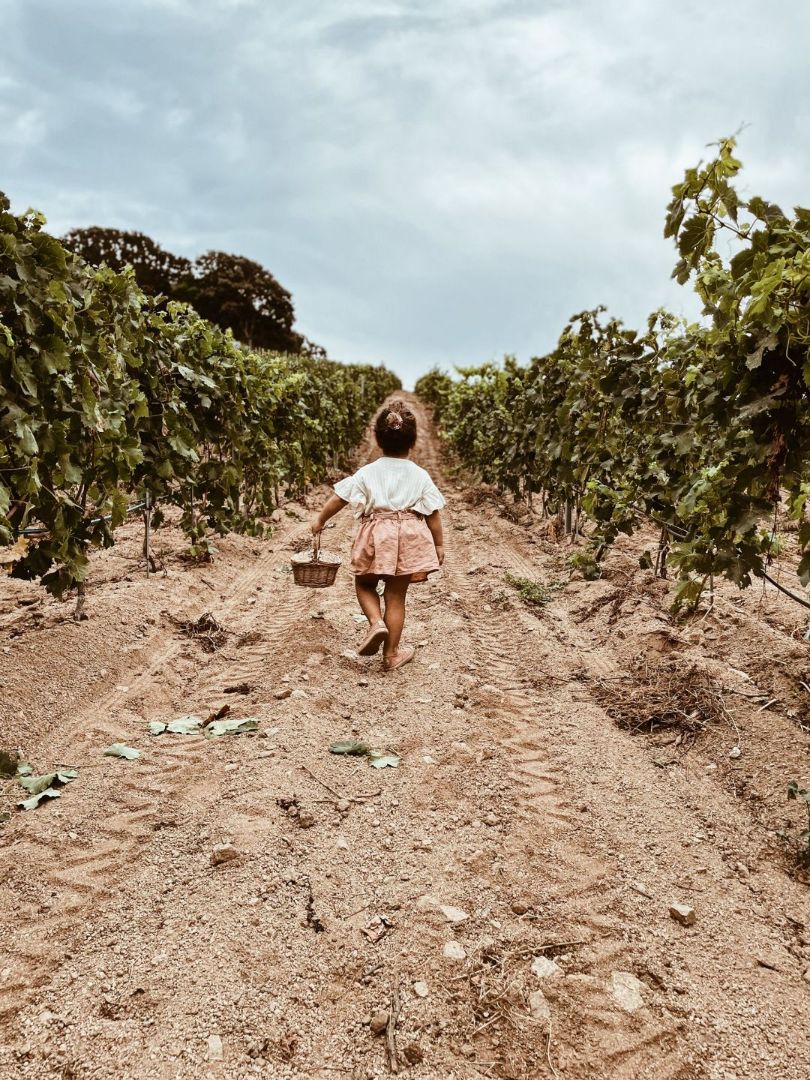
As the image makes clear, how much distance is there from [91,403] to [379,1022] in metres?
2.62

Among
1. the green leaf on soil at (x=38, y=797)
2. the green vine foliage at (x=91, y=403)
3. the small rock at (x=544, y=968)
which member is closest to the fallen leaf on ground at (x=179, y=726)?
the green leaf on soil at (x=38, y=797)

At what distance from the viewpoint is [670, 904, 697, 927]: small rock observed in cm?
216

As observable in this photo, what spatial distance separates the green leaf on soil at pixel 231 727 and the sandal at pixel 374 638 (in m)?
0.89

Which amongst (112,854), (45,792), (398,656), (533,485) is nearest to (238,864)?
(112,854)

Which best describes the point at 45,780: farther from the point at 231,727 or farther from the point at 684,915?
the point at 684,915

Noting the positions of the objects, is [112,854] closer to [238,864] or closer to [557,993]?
[238,864]

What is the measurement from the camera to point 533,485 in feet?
32.2

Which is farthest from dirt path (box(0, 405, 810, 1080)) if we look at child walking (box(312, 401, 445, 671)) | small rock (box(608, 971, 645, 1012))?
child walking (box(312, 401, 445, 671))

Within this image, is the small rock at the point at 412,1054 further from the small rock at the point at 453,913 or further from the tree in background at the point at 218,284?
the tree in background at the point at 218,284

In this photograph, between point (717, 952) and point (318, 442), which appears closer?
point (717, 952)

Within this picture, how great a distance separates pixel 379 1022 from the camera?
1775 millimetres

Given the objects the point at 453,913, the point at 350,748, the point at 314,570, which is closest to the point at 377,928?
the point at 453,913

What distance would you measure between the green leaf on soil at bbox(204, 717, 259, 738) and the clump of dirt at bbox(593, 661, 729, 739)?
1817 mm

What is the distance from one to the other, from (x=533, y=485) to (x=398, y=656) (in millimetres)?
5879
